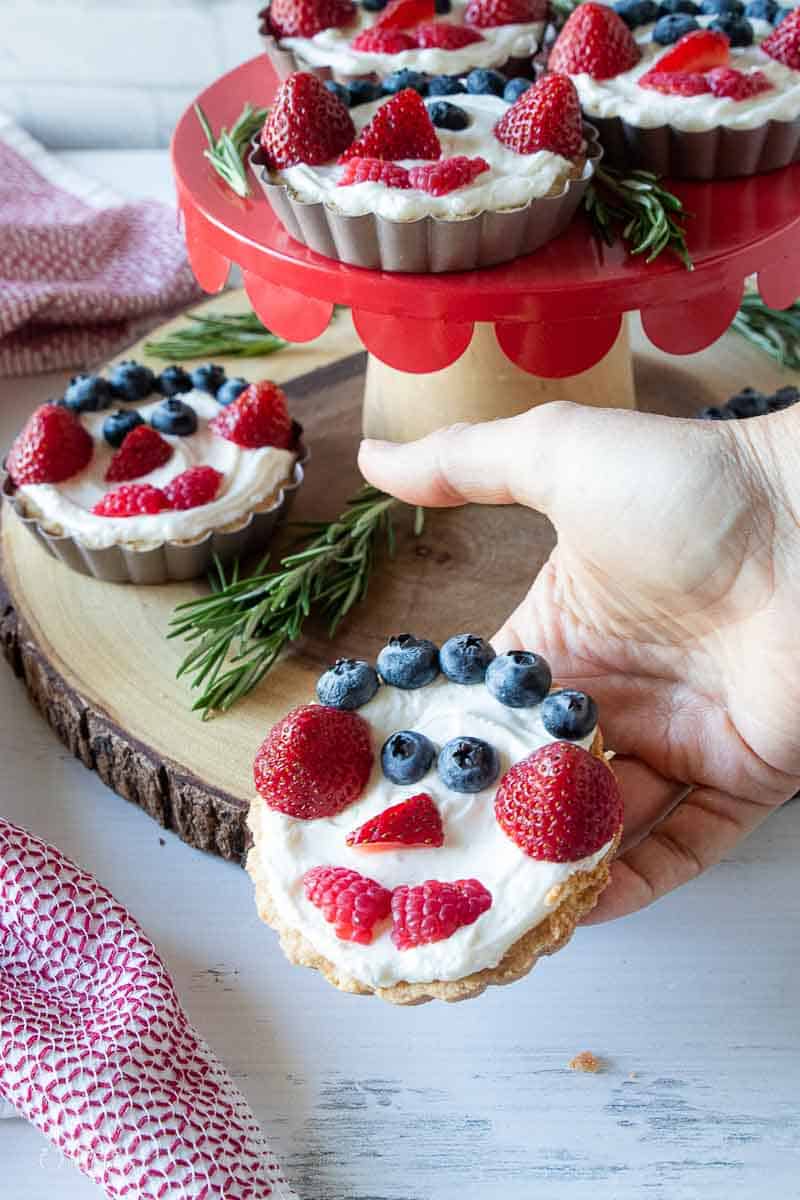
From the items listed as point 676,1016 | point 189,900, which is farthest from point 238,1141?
point 676,1016

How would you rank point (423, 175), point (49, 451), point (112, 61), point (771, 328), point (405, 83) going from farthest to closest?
point (112, 61) < point (771, 328) < point (49, 451) < point (405, 83) < point (423, 175)

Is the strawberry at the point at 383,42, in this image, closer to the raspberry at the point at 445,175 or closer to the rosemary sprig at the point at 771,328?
the raspberry at the point at 445,175

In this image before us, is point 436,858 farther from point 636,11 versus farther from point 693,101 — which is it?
point 636,11

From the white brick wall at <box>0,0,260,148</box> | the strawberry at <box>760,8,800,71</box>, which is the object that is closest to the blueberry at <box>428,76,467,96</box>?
the strawberry at <box>760,8,800,71</box>

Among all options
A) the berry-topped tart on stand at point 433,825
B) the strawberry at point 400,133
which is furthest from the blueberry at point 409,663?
the strawberry at point 400,133

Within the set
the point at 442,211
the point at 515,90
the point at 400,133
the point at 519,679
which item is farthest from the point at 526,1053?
the point at 515,90

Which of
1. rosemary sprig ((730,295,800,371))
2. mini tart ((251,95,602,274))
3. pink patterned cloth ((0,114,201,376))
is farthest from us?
pink patterned cloth ((0,114,201,376))

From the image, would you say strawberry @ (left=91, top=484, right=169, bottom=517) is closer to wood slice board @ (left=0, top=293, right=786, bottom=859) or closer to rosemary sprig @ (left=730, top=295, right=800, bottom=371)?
wood slice board @ (left=0, top=293, right=786, bottom=859)
